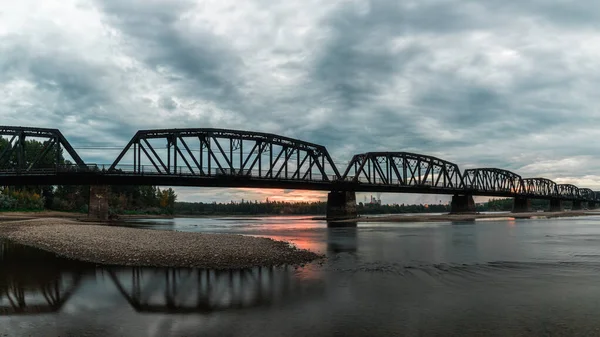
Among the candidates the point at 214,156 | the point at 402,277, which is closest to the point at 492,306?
the point at 402,277

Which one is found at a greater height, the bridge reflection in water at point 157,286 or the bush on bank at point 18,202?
the bush on bank at point 18,202

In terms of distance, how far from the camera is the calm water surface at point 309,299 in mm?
11766

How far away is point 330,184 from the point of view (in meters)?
116

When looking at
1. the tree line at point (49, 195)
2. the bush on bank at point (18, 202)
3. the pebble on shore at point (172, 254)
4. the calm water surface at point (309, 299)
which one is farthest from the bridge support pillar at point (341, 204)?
the calm water surface at point (309, 299)

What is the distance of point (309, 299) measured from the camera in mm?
15172

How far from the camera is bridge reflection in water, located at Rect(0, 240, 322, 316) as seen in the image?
14.3m

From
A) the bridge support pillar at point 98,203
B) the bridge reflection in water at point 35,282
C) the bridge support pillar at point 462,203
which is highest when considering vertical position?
the bridge support pillar at point 98,203

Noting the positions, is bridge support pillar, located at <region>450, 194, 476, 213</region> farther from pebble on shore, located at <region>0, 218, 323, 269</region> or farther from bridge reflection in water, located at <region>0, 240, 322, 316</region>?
bridge reflection in water, located at <region>0, 240, 322, 316</region>

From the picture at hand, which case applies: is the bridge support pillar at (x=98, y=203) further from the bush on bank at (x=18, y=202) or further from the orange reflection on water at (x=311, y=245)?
the orange reflection on water at (x=311, y=245)

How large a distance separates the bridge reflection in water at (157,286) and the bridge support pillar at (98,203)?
69.6m

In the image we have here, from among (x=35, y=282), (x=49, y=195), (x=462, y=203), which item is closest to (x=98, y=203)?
(x=49, y=195)

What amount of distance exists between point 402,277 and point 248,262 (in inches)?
333

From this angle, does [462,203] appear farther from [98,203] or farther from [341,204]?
[98,203]

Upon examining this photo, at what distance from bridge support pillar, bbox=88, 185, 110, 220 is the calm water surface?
69.0 meters
